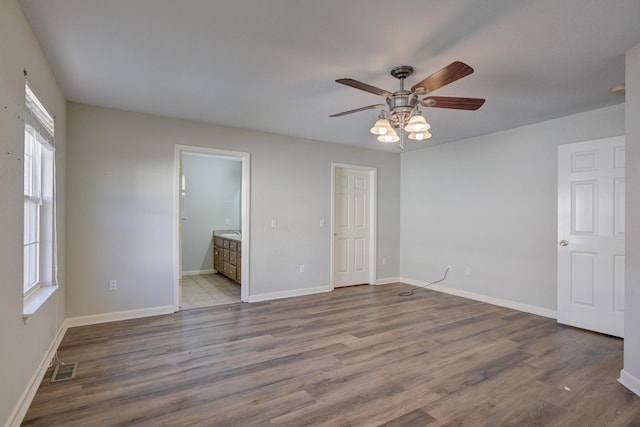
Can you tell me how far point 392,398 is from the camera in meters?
2.24

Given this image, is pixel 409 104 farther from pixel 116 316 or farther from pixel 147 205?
pixel 116 316

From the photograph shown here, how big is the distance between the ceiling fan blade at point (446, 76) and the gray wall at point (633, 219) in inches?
52.5

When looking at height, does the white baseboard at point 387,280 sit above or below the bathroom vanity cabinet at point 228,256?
below

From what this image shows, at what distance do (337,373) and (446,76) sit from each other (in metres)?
2.26

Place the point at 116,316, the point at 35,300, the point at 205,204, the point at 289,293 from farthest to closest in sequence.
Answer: the point at 205,204 → the point at 289,293 → the point at 116,316 → the point at 35,300

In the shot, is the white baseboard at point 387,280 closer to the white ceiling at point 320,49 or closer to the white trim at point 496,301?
the white trim at point 496,301

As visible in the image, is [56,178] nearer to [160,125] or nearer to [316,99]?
[160,125]

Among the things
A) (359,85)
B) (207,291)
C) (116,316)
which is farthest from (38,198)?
(207,291)

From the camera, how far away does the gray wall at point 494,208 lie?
13.1ft

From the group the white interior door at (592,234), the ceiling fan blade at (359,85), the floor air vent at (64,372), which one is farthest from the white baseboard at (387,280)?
the floor air vent at (64,372)

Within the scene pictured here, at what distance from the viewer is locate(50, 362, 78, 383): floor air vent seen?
2442mm

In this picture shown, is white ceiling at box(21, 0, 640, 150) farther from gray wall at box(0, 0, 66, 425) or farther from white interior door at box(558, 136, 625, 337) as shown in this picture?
white interior door at box(558, 136, 625, 337)

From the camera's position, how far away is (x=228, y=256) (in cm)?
599

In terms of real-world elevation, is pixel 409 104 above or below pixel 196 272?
above
